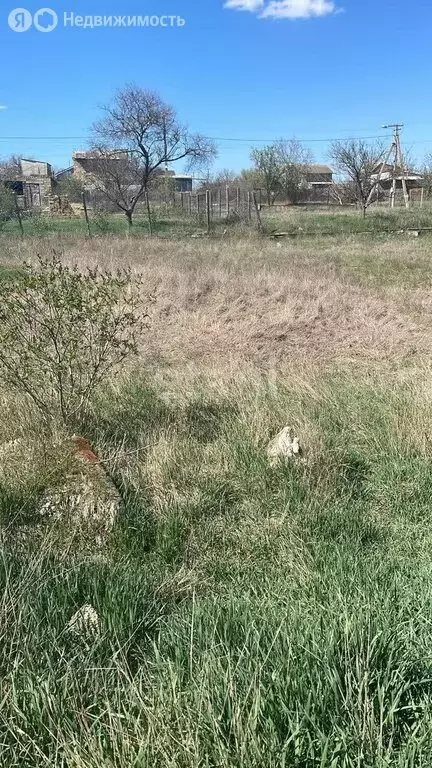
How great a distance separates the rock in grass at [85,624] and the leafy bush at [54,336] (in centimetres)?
217

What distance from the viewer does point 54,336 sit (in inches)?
163

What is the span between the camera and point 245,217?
23281mm

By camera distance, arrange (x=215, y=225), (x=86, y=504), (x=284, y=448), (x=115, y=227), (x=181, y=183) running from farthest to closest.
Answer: (x=181, y=183)
(x=215, y=225)
(x=115, y=227)
(x=284, y=448)
(x=86, y=504)

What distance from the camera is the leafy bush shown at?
407cm

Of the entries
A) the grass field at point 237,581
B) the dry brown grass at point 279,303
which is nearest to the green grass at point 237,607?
the grass field at point 237,581

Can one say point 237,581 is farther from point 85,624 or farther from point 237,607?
point 85,624

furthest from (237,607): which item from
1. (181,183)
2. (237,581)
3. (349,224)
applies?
(181,183)

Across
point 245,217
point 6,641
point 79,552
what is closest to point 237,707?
point 6,641

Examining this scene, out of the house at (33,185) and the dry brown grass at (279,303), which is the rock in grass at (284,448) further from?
the house at (33,185)

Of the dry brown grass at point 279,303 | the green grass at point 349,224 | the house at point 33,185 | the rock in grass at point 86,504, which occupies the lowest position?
the rock in grass at point 86,504

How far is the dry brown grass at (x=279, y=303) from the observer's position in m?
7.47

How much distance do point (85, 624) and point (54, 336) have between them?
96.4 inches

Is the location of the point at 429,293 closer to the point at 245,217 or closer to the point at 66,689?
the point at 66,689

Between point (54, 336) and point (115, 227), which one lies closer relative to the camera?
point (54, 336)
